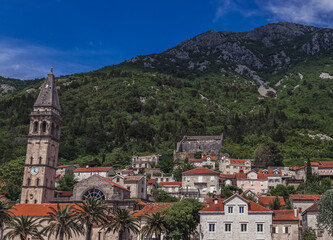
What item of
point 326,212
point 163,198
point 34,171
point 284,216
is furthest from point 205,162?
point 326,212

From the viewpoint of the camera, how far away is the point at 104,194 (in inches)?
3061

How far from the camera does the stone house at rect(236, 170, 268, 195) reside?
11025 cm

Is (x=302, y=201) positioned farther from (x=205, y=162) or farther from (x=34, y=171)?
(x=205, y=162)

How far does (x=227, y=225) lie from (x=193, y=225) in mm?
5278

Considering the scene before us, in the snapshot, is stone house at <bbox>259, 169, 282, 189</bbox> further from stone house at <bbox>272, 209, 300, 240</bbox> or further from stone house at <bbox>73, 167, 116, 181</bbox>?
stone house at <bbox>272, 209, 300, 240</bbox>

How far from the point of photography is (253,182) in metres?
111

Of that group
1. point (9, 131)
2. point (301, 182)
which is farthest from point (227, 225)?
point (9, 131)

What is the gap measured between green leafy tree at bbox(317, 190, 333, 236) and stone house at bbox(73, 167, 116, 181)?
222 feet

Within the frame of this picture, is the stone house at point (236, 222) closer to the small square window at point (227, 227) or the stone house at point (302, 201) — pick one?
the small square window at point (227, 227)

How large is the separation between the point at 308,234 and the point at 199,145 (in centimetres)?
9747

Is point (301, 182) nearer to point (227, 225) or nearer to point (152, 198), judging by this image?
point (152, 198)

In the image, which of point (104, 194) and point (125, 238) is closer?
point (125, 238)

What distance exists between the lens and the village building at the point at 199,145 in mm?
156125

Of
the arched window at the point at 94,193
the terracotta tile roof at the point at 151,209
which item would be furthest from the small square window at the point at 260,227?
the arched window at the point at 94,193
